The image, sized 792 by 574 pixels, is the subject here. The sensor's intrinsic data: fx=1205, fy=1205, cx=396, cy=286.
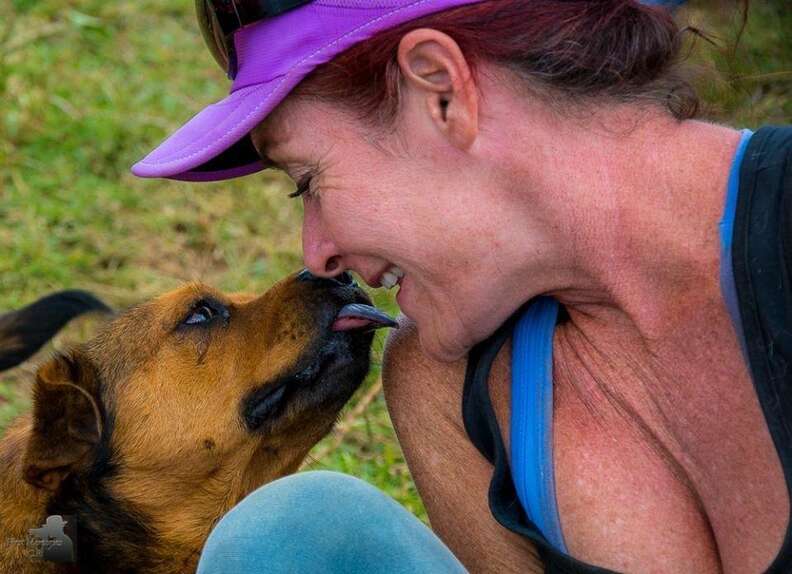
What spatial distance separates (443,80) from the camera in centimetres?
231

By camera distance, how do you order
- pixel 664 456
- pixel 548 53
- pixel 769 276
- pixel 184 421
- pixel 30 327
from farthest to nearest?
1. pixel 30 327
2. pixel 184 421
3. pixel 664 456
4. pixel 548 53
5. pixel 769 276

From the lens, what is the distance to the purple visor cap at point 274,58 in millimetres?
2279

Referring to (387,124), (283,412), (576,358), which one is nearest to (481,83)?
(387,124)

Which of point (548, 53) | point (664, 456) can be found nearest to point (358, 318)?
point (664, 456)

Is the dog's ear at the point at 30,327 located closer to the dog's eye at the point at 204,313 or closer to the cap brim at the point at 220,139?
the dog's eye at the point at 204,313

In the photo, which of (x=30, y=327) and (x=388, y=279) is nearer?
(x=388, y=279)

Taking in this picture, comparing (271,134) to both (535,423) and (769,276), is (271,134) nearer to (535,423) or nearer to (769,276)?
(535,423)

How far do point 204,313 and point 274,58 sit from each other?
1119 millimetres

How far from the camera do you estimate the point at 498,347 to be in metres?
2.67

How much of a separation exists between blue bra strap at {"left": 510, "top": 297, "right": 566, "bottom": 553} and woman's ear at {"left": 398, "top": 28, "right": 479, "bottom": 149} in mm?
518

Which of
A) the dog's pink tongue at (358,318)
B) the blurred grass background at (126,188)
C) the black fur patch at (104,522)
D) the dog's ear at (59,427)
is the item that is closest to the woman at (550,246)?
the dog's pink tongue at (358,318)

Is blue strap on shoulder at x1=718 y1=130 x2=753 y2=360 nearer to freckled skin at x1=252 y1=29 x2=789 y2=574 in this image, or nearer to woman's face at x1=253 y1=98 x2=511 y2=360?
freckled skin at x1=252 y1=29 x2=789 y2=574

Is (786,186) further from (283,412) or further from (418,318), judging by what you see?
(283,412)

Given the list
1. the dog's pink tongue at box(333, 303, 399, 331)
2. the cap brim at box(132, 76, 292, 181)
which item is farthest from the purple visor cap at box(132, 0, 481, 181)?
the dog's pink tongue at box(333, 303, 399, 331)
